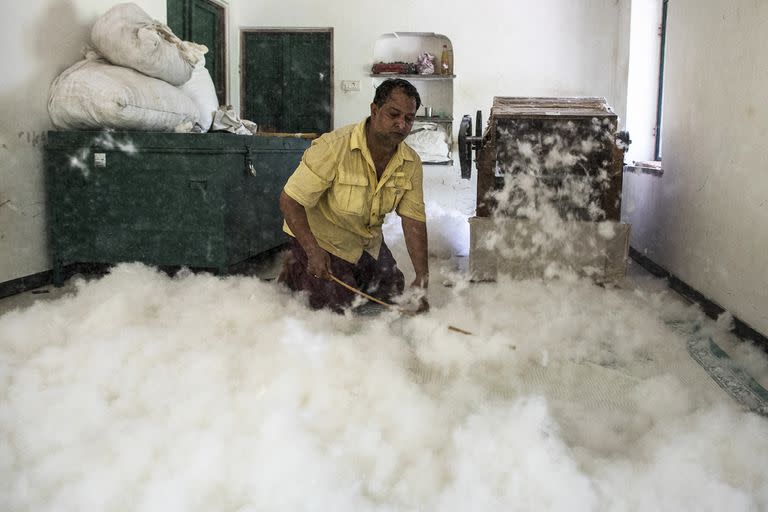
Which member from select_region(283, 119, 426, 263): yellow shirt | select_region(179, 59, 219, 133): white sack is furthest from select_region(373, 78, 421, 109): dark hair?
select_region(179, 59, 219, 133): white sack

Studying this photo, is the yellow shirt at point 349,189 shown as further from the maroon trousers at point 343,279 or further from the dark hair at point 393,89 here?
the dark hair at point 393,89

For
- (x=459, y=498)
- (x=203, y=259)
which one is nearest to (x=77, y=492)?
(x=459, y=498)

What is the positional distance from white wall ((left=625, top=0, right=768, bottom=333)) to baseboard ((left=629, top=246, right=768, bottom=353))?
3cm

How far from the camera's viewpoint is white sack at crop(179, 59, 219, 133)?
157 inches

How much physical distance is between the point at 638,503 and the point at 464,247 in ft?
11.5

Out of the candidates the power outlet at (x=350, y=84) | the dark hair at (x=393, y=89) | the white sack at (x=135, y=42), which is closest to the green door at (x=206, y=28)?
the power outlet at (x=350, y=84)

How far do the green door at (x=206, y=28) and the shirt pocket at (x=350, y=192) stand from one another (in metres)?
3.12

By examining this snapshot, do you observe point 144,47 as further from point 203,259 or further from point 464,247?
point 464,247

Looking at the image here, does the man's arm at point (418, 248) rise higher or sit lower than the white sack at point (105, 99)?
lower

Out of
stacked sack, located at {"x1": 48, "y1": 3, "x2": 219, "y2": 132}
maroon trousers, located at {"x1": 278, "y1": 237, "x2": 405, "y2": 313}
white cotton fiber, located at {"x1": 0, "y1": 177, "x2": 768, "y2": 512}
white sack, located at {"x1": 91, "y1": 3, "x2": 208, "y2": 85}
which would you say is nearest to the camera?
white cotton fiber, located at {"x1": 0, "y1": 177, "x2": 768, "y2": 512}

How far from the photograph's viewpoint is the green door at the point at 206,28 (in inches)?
204

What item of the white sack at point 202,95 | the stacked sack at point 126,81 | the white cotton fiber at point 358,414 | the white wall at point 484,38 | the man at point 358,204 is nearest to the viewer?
the white cotton fiber at point 358,414

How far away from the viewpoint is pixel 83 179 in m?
3.27

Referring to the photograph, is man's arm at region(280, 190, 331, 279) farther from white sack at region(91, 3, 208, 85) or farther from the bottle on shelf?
the bottle on shelf
